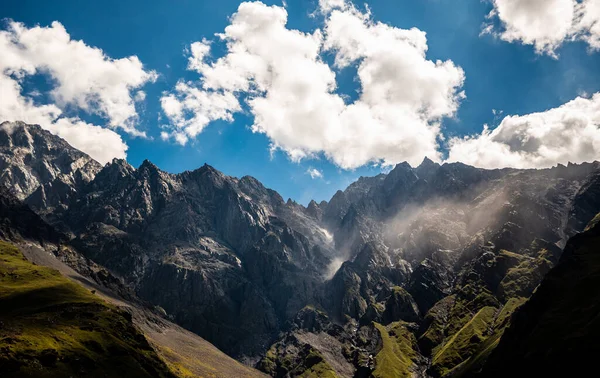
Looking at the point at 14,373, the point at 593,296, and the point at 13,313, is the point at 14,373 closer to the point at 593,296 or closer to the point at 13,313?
the point at 13,313

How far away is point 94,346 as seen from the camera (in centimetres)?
17088

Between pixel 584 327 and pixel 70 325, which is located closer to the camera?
pixel 584 327

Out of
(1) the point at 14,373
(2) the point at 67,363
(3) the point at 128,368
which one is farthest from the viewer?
(3) the point at 128,368

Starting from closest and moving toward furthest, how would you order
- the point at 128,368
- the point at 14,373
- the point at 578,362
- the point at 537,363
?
the point at 14,373, the point at 578,362, the point at 128,368, the point at 537,363

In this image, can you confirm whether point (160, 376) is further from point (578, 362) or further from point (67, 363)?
point (578, 362)

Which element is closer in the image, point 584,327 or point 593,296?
point 584,327

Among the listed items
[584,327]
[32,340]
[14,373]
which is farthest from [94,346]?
[584,327]

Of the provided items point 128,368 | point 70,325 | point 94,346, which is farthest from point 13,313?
point 128,368

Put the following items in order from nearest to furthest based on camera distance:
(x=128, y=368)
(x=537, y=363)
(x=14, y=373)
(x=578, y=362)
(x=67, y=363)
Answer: (x=14, y=373) → (x=67, y=363) → (x=578, y=362) → (x=128, y=368) → (x=537, y=363)

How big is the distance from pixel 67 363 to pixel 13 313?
80495 millimetres

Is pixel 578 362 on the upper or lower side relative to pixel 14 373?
upper

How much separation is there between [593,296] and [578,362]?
59683 mm

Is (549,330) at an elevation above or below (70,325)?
above

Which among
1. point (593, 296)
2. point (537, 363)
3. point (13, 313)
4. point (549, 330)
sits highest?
point (593, 296)
